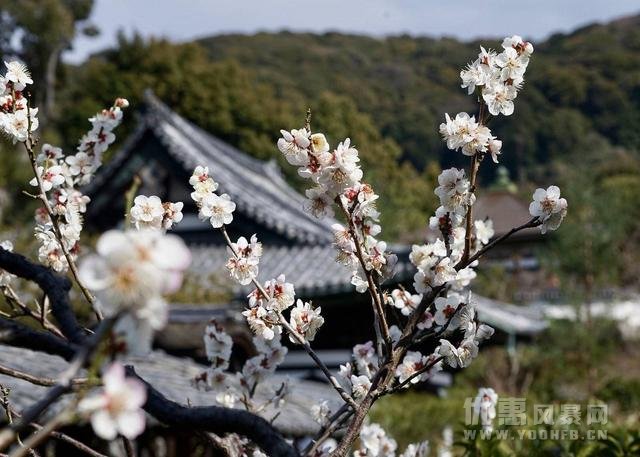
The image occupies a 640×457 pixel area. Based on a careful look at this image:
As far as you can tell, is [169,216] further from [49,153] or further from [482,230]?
[482,230]

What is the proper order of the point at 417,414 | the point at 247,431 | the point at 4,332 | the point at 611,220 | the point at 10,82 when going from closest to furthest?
the point at 4,332 → the point at 247,431 → the point at 10,82 → the point at 417,414 → the point at 611,220

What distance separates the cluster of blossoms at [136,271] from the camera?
0.97 m

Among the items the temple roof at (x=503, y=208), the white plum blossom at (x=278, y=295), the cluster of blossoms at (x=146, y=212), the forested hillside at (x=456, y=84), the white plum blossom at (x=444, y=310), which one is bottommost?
the cluster of blossoms at (x=146, y=212)

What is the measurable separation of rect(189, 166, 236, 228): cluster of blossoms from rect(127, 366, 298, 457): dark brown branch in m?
1.04

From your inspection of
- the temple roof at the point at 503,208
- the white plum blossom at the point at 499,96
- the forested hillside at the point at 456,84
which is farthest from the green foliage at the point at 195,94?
the white plum blossom at the point at 499,96

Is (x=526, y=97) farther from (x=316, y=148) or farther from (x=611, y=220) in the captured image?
(x=316, y=148)

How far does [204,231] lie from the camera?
13.7 meters

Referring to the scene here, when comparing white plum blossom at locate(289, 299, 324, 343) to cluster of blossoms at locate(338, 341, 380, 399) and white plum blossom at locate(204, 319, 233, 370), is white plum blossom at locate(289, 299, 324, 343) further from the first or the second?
white plum blossom at locate(204, 319, 233, 370)

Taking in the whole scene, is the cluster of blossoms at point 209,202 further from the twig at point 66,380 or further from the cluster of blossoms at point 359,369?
the twig at point 66,380

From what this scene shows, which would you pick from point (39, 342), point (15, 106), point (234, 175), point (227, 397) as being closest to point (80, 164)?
point (15, 106)

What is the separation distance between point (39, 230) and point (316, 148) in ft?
3.37

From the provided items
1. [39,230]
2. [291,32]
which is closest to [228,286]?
[39,230]

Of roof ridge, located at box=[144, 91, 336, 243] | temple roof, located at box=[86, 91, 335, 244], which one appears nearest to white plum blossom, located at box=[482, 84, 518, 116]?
roof ridge, located at box=[144, 91, 336, 243]

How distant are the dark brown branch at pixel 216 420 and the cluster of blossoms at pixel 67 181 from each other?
1069 mm
